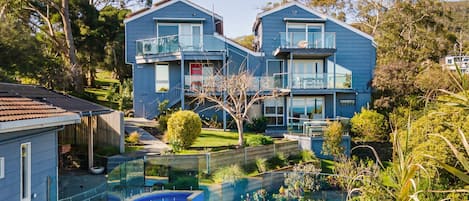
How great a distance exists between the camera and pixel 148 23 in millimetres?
25984

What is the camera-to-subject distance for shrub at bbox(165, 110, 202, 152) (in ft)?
55.5

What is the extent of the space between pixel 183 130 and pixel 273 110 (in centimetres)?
1023

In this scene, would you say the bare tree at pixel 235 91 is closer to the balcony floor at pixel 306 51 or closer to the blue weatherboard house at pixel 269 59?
the blue weatherboard house at pixel 269 59

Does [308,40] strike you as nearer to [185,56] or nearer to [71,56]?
[185,56]

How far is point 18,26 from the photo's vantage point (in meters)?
21.3

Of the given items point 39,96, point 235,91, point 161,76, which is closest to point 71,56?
point 161,76

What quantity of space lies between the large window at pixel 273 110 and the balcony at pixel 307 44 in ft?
10.2

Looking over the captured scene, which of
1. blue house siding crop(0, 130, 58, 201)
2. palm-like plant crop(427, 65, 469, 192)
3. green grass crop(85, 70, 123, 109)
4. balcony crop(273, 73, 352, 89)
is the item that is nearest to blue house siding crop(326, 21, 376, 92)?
balcony crop(273, 73, 352, 89)

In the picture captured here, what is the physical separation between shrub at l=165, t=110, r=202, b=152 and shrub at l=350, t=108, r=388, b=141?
9.50m

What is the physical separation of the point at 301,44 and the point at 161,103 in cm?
938

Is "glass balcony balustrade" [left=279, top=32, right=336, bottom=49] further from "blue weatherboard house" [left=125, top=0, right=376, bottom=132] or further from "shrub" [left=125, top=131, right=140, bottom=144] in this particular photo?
"shrub" [left=125, top=131, right=140, bottom=144]

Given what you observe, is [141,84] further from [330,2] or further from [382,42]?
[330,2]

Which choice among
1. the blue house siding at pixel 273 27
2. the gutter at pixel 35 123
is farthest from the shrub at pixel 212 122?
the gutter at pixel 35 123

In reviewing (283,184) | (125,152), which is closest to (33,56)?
(125,152)
